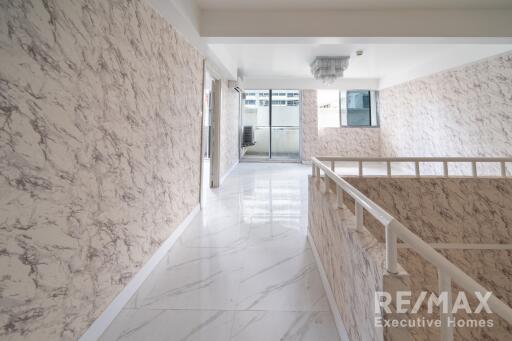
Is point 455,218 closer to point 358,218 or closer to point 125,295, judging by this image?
point 358,218

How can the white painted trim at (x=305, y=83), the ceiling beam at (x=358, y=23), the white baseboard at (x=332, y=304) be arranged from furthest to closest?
1. the white painted trim at (x=305, y=83)
2. the ceiling beam at (x=358, y=23)
3. the white baseboard at (x=332, y=304)

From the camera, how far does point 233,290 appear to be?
61.4 inches

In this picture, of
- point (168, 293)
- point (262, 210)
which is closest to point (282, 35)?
point (262, 210)

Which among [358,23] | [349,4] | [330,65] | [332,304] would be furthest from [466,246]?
[330,65]

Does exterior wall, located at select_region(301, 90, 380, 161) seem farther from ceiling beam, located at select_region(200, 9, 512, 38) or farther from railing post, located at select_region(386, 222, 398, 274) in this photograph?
railing post, located at select_region(386, 222, 398, 274)

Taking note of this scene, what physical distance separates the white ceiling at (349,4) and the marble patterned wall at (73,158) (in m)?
1.17

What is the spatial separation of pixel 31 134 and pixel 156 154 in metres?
1.01

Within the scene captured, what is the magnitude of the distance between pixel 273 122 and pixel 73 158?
6.84m

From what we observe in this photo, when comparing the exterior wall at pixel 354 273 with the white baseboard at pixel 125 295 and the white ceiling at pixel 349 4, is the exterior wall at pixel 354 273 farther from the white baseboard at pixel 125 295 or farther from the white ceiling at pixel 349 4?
the white ceiling at pixel 349 4

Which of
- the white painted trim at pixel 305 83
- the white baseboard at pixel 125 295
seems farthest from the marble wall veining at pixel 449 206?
the white painted trim at pixel 305 83

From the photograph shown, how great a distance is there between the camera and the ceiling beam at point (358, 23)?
2645 millimetres

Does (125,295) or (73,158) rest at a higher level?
(73,158)

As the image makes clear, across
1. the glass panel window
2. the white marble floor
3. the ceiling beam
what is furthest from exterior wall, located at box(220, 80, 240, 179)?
the glass panel window

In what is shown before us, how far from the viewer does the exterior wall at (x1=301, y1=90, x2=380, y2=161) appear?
7.15 meters
